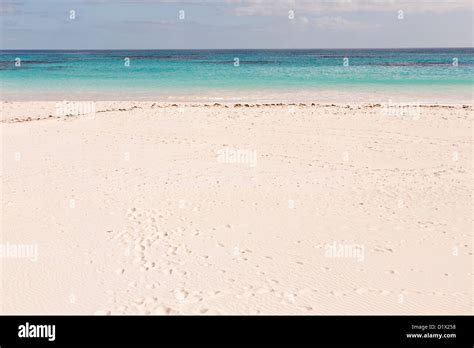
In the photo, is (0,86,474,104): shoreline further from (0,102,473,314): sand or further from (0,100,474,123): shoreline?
(0,102,473,314): sand

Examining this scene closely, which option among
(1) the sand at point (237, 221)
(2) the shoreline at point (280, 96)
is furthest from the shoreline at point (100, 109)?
(2) the shoreline at point (280, 96)

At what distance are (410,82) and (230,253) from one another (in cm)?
3435

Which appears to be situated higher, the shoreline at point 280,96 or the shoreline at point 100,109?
the shoreline at point 280,96

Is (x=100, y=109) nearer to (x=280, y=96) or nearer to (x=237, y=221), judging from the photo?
(x=280, y=96)

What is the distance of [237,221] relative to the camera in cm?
821

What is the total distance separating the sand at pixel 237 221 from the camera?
582cm

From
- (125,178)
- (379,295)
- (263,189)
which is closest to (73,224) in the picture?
(125,178)

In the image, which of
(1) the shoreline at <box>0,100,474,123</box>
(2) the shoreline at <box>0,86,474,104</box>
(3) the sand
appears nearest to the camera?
(3) the sand

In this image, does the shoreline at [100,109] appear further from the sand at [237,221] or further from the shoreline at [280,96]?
the shoreline at [280,96]

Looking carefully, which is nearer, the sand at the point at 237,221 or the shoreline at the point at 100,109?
the sand at the point at 237,221

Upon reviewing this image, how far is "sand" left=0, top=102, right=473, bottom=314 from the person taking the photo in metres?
5.82

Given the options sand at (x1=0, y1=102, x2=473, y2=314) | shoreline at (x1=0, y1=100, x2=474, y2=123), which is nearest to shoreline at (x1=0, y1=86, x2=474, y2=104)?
shoreline at (x1=0, y1=100, x2=474, y2=123)

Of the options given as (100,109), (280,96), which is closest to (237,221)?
(100,109)

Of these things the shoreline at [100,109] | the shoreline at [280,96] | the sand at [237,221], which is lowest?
the sand at [237,221]
